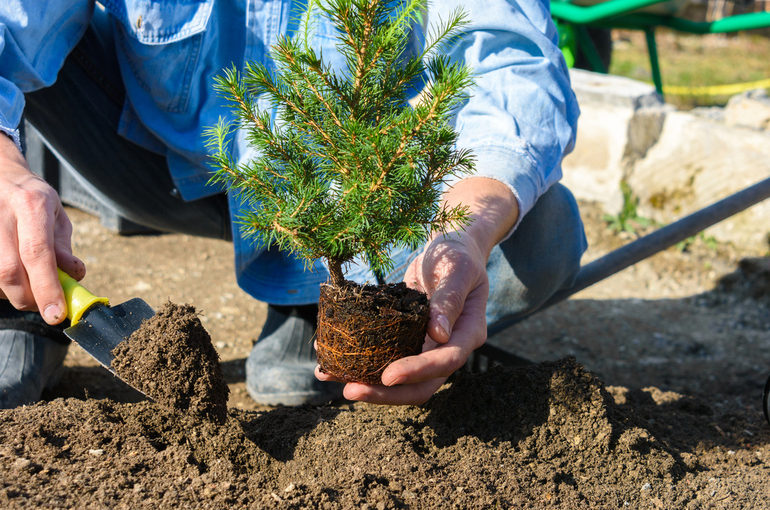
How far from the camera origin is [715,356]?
319 centimetres

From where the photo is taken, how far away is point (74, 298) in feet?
4.95

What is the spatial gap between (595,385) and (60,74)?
2.27 m

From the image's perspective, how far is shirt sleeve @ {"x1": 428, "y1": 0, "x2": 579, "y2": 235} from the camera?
75.9 inches

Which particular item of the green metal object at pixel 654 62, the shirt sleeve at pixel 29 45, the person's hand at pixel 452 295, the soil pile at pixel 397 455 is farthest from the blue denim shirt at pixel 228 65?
the green metal object at pixel 654 62

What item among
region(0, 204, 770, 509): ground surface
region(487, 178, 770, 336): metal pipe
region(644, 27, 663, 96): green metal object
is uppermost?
region(0, 204, 770, 509): ground surface

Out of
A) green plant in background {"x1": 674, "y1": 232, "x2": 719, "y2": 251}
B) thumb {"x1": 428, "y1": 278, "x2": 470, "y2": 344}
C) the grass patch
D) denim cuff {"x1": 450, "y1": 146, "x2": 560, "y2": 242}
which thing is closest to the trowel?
thumb {"x1": 428, "y1": 278, "x2": 470, "y2": 344}

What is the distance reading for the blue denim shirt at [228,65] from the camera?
6.21 feet

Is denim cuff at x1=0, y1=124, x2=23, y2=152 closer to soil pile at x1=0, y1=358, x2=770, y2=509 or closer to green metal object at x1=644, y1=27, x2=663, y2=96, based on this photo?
soil pile at x1=0, y1=358, x2=770, y2=509

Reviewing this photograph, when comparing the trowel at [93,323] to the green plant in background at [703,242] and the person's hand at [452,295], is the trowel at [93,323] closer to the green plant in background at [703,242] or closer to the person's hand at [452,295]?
the person's hand at [452,295]

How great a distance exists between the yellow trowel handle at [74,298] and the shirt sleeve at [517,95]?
122 centimetres

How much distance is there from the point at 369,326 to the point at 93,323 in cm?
74

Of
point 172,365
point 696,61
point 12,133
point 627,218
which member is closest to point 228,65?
point 12,133

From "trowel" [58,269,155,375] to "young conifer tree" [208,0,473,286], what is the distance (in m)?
0.52

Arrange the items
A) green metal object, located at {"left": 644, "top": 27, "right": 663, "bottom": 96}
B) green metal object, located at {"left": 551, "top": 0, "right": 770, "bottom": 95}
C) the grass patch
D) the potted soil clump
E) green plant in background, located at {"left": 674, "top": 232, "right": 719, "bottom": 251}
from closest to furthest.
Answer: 1. the potted soil clump
2. green plant in background, located at {"left": 674, "top": 232, "right": 719, "bottom": 251}
3. green metal object, located at {"left": 551, "top": 0, "right": 770, "bottom": 95}
4. green metal object, located at {"left": 644, "top": 27, "right": 663, "bottom": 96}
5. the grass patch
